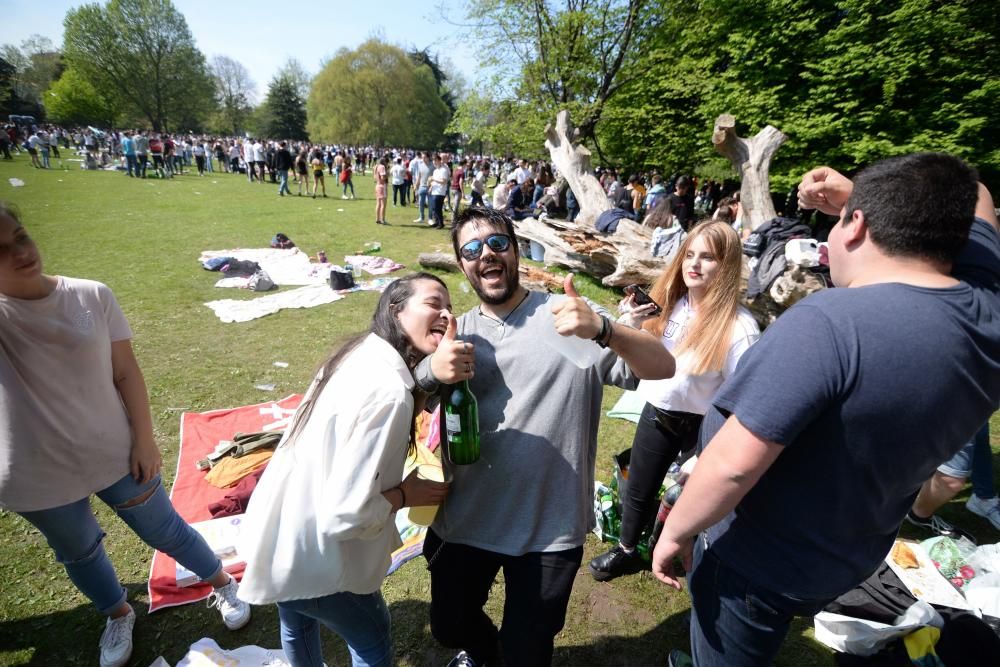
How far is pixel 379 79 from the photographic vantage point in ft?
153

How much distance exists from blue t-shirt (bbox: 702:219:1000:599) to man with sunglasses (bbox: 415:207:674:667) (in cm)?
54

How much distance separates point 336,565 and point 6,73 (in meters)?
69.1

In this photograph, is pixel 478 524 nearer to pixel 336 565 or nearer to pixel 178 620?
pixel 336 565

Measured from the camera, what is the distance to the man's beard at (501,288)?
1.95 metres

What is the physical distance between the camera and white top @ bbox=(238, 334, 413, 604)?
5.04 ft

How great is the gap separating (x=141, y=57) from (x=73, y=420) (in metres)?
68.9

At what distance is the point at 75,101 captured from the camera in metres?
49.0

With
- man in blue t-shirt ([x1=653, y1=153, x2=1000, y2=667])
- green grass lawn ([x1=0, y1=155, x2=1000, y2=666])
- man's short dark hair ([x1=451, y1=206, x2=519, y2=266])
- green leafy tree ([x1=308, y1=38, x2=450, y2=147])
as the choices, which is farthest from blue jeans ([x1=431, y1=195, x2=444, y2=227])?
green leafy tree ([x1=308, y1=38, x2=450, y2=147])

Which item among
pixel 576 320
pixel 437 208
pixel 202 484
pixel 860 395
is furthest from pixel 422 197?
pixel 860 395

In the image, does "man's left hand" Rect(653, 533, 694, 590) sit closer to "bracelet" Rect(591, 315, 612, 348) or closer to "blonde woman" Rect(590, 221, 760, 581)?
"bracelet" Rect(591, 315, 612, 348)

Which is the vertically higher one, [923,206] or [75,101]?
[75,101]

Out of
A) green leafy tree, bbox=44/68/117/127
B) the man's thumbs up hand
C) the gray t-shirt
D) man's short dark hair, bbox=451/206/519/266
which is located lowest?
the gray t-shirt

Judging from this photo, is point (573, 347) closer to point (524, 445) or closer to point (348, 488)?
point (524, 445)

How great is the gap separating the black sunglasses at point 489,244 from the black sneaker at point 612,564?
2426 millimetres
